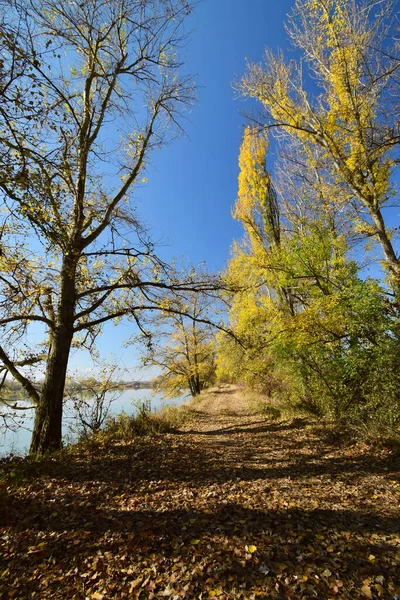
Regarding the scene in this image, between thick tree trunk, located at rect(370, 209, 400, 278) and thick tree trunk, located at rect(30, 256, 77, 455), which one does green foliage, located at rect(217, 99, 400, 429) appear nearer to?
thick tree trunk, located at rect(370, 209, 400, 278)

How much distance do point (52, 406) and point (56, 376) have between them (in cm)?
61

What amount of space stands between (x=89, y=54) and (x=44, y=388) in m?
7.86

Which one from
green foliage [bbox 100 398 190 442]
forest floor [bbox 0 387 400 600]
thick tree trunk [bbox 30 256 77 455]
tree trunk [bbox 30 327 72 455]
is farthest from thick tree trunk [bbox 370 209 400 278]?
tree trunk [bbox 30 327 72 455]

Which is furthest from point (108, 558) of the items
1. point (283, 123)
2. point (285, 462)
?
point (283, 123)

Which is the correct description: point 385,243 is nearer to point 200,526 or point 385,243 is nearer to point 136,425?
point 200,526

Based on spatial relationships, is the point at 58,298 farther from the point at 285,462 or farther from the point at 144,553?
the point at 285,462

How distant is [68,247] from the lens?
5.51m

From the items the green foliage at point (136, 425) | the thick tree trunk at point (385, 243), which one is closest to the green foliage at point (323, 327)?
the thick tree trunk at point (385, 243)

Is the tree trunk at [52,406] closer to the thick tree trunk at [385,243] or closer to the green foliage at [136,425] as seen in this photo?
the green foliage at [136,425]

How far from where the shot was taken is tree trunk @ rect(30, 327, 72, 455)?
18.3 ft

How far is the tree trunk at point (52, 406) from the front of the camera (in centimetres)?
559

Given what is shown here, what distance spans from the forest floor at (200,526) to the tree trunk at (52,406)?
23.7 inches

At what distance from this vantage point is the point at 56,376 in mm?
5859

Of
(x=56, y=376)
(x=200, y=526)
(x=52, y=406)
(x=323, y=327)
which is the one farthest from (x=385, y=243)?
(x=52, y=406)
